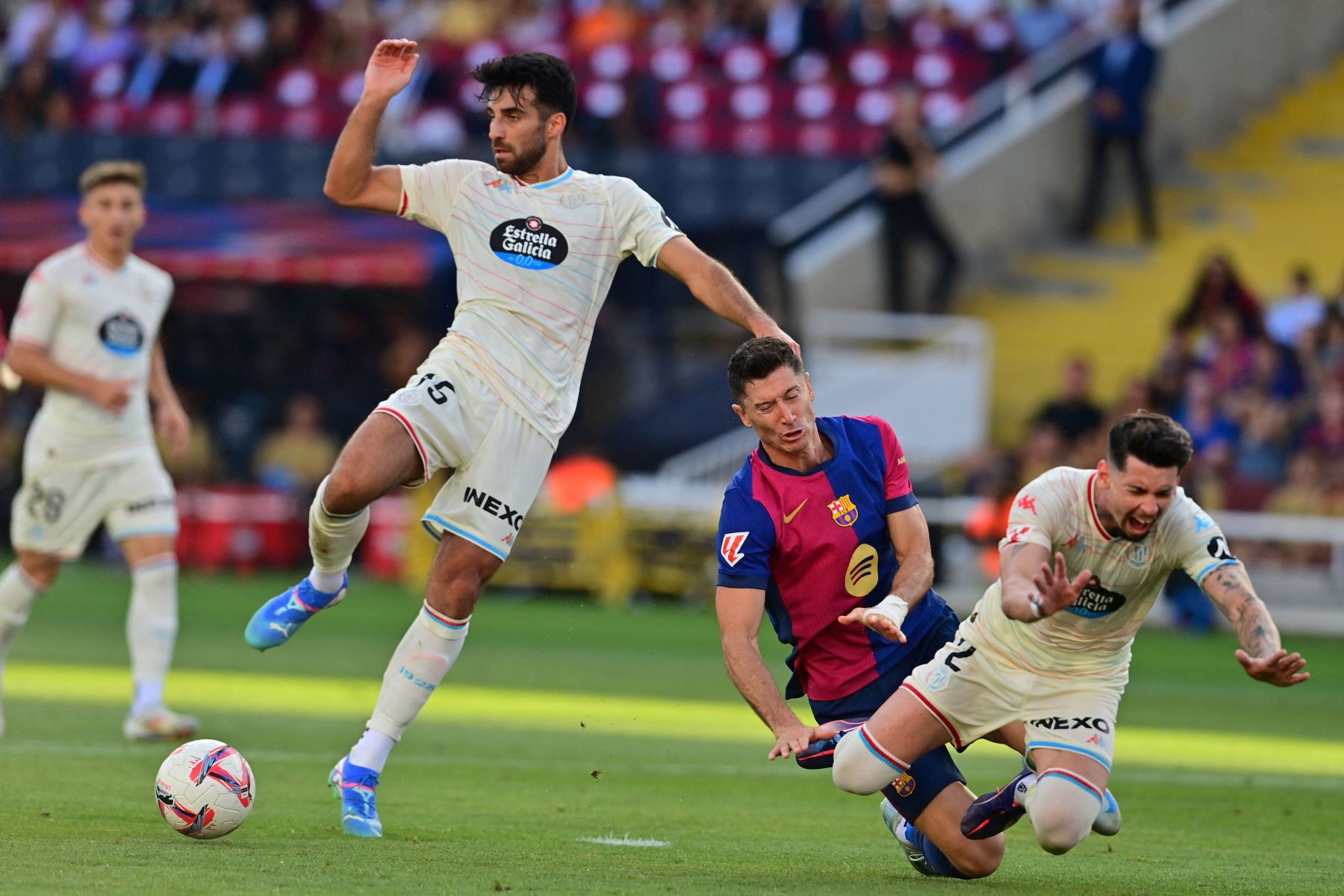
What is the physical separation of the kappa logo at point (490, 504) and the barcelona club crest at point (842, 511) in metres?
1.26

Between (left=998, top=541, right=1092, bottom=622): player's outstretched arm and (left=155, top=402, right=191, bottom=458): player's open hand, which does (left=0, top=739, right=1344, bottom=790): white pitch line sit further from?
(left=998, top=541, right=1092, bottom=622): player's outstretched arm

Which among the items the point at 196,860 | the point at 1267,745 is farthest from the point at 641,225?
the point at 1267,745

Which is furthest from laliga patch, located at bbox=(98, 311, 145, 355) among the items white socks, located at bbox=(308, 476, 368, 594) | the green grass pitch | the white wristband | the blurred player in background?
the white wristband

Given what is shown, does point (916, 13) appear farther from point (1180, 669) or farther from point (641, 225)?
point (641, 225)

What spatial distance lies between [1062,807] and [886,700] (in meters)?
0.84

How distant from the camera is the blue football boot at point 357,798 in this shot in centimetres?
712

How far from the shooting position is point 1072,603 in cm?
601

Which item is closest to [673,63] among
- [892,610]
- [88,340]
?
[88,340]

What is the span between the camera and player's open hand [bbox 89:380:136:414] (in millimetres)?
9672

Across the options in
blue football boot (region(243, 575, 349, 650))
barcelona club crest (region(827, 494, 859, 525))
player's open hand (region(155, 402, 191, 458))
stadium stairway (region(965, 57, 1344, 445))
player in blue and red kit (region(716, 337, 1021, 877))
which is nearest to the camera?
player in blue and red kit (region(716, 337, 1021, 877))

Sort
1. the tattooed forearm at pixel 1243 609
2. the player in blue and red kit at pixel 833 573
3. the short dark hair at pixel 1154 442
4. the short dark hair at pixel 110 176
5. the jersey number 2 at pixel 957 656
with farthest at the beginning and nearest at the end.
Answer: the short dark hair at pixel 110 176 < the jersey number 2 at pixel 957 656 < the player in blue and red kit at pixel 833 573 < the short dark hair at pixel 1154 442 < the tattooed forearm at pixel 1243 609

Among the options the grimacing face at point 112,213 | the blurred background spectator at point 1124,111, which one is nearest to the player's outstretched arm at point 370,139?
the grimacing face at point 112,213

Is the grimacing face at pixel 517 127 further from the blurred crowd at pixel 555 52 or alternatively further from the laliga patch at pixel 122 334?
the blurred crowd at pixel 555 52

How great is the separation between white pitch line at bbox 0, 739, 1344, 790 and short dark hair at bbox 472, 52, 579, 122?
11.1 ft
